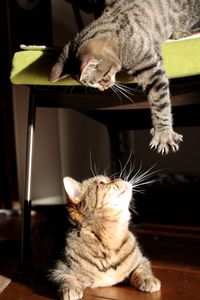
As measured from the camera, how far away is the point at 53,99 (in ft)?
3.90

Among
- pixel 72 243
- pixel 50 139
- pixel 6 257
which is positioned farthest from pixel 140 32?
pixel 50 139

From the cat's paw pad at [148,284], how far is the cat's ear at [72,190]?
258 mm

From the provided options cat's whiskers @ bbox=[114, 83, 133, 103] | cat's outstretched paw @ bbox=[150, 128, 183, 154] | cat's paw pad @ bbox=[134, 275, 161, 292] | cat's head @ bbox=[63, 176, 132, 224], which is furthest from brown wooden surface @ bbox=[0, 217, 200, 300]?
cat's whiskers @ bbox=[114, 83, 133, 103]

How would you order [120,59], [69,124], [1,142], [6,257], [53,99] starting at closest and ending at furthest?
1. [120,59]
2. [53,99]
3. [6,257]
4. [1,142]
5. [69,124]

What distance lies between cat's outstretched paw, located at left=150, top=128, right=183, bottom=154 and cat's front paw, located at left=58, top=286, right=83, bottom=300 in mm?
403

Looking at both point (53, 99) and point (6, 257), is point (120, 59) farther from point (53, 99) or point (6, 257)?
point (6, 257)

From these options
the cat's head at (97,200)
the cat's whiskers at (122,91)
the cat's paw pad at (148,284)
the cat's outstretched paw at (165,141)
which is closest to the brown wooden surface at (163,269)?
the cat's paw pad at (148,284)

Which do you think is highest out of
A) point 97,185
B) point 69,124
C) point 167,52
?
point 167,52

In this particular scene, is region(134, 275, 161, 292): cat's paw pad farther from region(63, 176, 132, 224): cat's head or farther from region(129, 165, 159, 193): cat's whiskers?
region(129, 165, 159, 193): cat's whiskers

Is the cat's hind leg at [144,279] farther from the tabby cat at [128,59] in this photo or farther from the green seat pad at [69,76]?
the green seat pad at [69,76]

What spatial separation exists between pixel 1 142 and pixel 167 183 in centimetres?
86

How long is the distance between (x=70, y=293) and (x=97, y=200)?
25 cm

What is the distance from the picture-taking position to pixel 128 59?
3.43ft

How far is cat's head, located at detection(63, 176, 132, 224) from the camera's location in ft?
3.41
